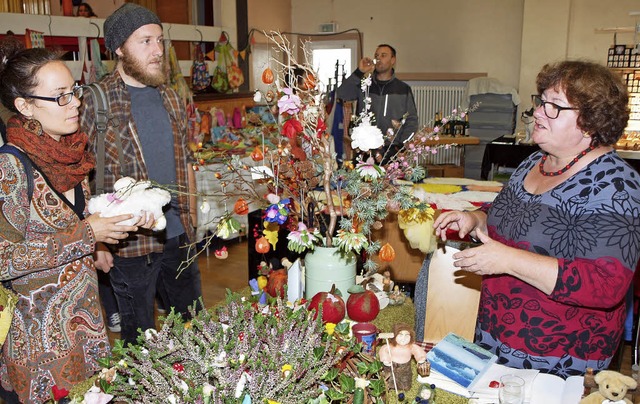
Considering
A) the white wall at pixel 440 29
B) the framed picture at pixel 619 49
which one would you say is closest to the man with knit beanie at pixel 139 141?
the framed picture at pixel 619 49

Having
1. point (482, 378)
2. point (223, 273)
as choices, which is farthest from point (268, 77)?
point (223, 273)

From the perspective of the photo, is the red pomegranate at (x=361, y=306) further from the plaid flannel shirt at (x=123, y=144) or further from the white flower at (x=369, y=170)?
the plaid flannel shirt at (x=123, y=144)

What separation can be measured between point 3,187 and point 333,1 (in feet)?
25.3

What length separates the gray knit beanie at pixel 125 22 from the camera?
2.26 metres

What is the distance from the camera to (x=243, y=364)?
3.81ft

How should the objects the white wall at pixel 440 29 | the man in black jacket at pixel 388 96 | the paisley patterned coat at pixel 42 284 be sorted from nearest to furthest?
the paisley patterned coat at pixel 42 284 → the man in black jacket at pixel 388 96 → the white wall at pixel 440 29

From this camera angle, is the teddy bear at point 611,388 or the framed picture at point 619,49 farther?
the framed picture at point 619,49

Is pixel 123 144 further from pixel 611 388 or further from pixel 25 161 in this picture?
pixel 611 388

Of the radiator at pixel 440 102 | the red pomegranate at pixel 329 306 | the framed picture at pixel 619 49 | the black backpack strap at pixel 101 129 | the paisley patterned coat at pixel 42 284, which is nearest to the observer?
the paisley patterned coat at pixel 42 284

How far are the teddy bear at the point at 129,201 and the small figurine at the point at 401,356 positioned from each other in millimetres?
804

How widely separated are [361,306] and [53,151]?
1.02 m

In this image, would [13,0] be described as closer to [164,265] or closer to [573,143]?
[164,265]

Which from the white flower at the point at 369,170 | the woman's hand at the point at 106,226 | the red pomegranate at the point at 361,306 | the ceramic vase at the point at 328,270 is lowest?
the red pomegranate at the point at 361,306

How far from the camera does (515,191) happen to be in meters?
1.73
